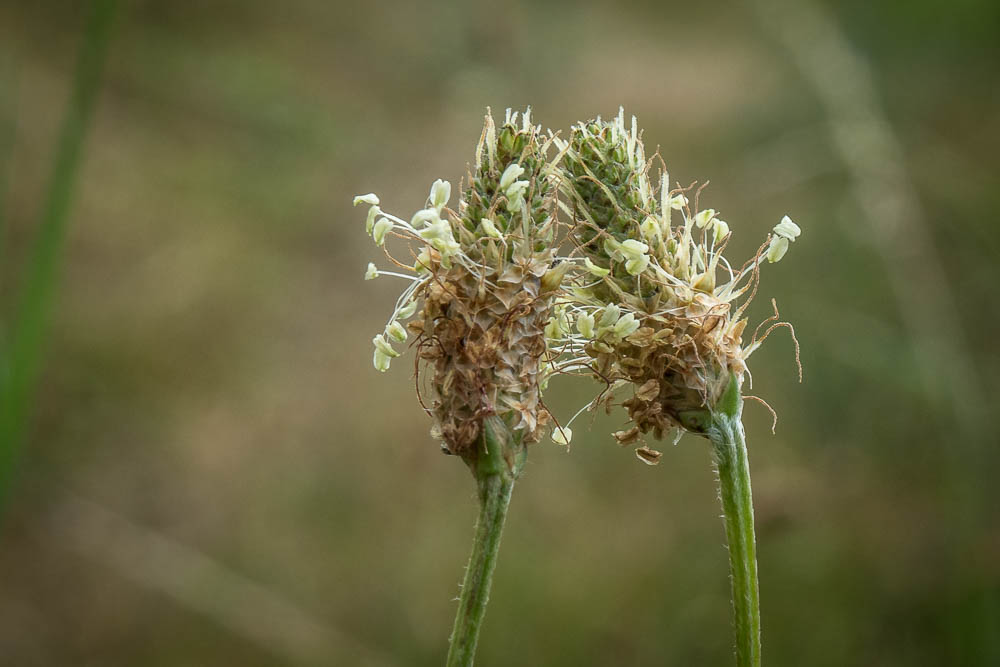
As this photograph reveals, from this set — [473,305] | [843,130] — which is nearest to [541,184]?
[473,305]

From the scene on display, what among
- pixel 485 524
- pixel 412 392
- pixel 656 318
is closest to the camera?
pixel 485 524

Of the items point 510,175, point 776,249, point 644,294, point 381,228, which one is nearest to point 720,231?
point 776,249

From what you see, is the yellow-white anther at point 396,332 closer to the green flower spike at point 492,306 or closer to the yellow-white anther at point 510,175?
the green flower spike at point 492,306

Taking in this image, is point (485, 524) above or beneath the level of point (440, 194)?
beneath

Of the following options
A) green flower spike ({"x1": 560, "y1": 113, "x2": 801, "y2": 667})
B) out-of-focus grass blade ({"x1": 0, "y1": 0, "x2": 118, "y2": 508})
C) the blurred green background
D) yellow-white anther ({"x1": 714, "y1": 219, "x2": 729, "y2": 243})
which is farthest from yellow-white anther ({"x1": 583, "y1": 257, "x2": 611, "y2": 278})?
out-of-focus grass blade ({"x1": 0, "y1": 0, "x2": 118, "y2": 508})

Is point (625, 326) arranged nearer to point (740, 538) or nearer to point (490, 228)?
point (490, 228)
